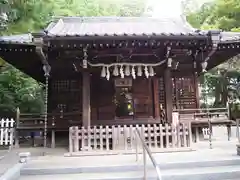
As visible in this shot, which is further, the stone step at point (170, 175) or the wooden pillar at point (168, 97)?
the wooden pillar at point (168, 97)

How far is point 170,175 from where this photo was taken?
5.24m

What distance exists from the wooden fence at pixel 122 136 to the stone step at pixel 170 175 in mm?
2182

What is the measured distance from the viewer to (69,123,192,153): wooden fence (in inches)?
307

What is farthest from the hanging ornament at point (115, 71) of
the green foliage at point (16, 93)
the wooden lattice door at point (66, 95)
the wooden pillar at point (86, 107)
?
the green foliage at point (16, 93)

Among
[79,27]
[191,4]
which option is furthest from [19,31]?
[191,4]

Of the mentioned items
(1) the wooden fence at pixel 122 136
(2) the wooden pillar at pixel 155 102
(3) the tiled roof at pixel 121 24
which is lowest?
(1) the wooden fence at pixel 122 136

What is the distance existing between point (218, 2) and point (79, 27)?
12.5 meters

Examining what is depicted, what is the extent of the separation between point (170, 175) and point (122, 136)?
2779 mm

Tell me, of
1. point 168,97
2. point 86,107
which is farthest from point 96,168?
point 168,97

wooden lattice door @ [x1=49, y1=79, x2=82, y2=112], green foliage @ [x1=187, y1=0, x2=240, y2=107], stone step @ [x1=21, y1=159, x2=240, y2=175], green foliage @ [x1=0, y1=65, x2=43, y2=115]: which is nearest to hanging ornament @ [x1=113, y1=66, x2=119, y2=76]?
wooden lattice door @ [x1=49, y1=79, x2=82, y2=112]

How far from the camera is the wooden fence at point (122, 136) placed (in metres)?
7.80

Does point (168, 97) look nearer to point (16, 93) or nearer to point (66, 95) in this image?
point (66, 95)

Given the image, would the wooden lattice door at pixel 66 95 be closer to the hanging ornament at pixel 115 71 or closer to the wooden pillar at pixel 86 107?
the wooden pillar at pixel 86 107

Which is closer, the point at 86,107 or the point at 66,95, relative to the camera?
the point at 86,107
